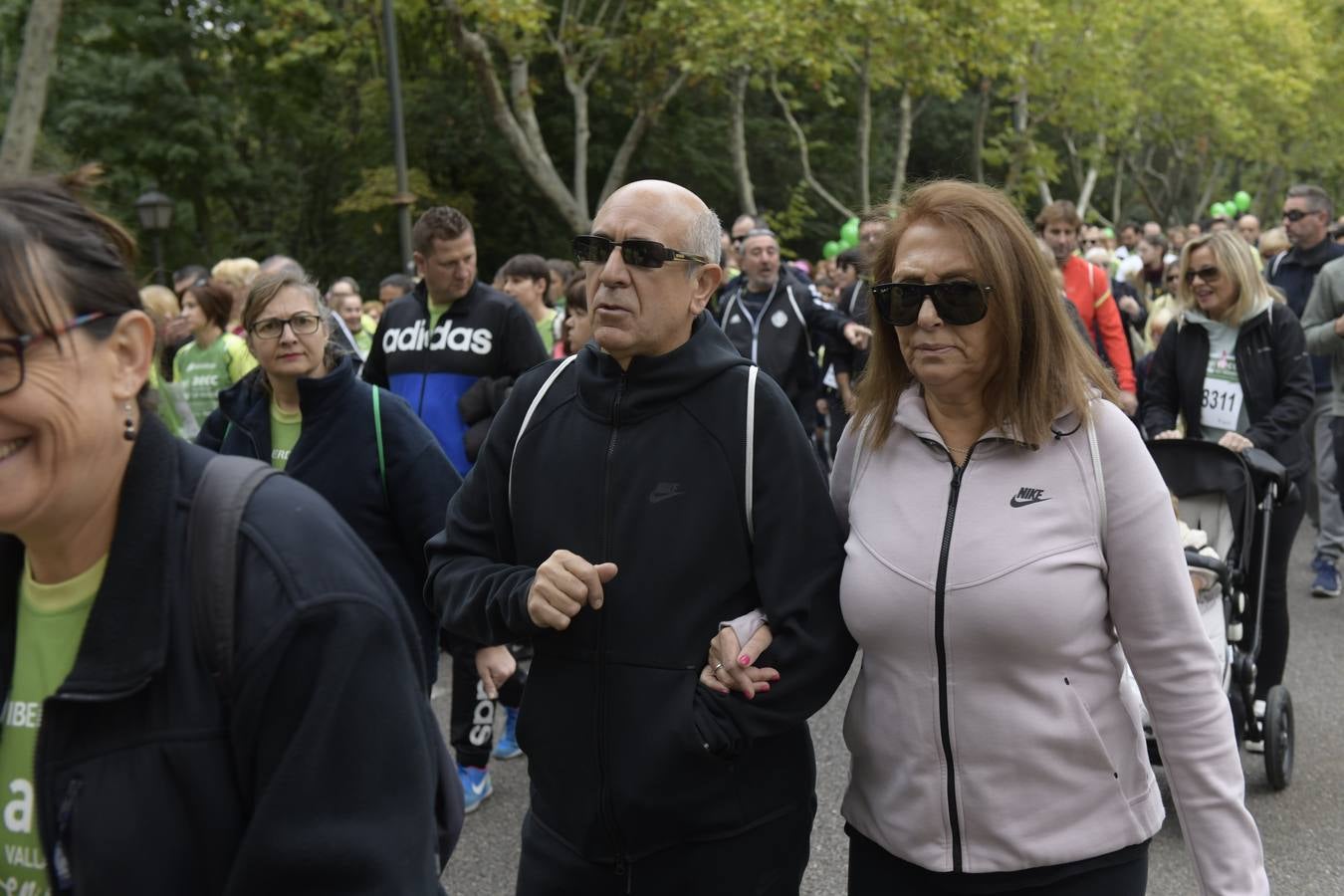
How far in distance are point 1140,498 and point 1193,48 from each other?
4029 centimetres

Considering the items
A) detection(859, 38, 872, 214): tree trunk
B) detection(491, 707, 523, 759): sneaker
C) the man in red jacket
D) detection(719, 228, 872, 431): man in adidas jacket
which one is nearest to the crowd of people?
detection(491, 707, 523, 759): sneaker

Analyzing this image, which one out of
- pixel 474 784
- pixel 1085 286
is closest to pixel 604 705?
pixel 474 784

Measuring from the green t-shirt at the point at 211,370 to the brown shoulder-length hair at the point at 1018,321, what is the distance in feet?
18.0

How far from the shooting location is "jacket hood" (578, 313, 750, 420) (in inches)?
106

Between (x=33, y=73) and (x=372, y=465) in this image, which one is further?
(x=33, y=73)

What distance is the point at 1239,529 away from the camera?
5230mm

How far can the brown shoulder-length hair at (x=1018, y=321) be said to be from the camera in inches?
99.4

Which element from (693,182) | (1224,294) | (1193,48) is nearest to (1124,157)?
(1193,48)

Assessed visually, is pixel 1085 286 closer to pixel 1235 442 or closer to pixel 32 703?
pixel 1235 442

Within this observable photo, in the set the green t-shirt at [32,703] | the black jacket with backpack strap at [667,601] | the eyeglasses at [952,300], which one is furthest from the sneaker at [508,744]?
the green t-shirt at [32,703]

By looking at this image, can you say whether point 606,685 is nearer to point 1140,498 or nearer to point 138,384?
point 1140,498

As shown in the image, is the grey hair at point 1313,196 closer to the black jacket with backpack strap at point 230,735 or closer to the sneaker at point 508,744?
the sneaker at point 508,744

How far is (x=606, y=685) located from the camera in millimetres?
2588

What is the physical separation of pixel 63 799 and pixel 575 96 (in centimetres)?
2282
